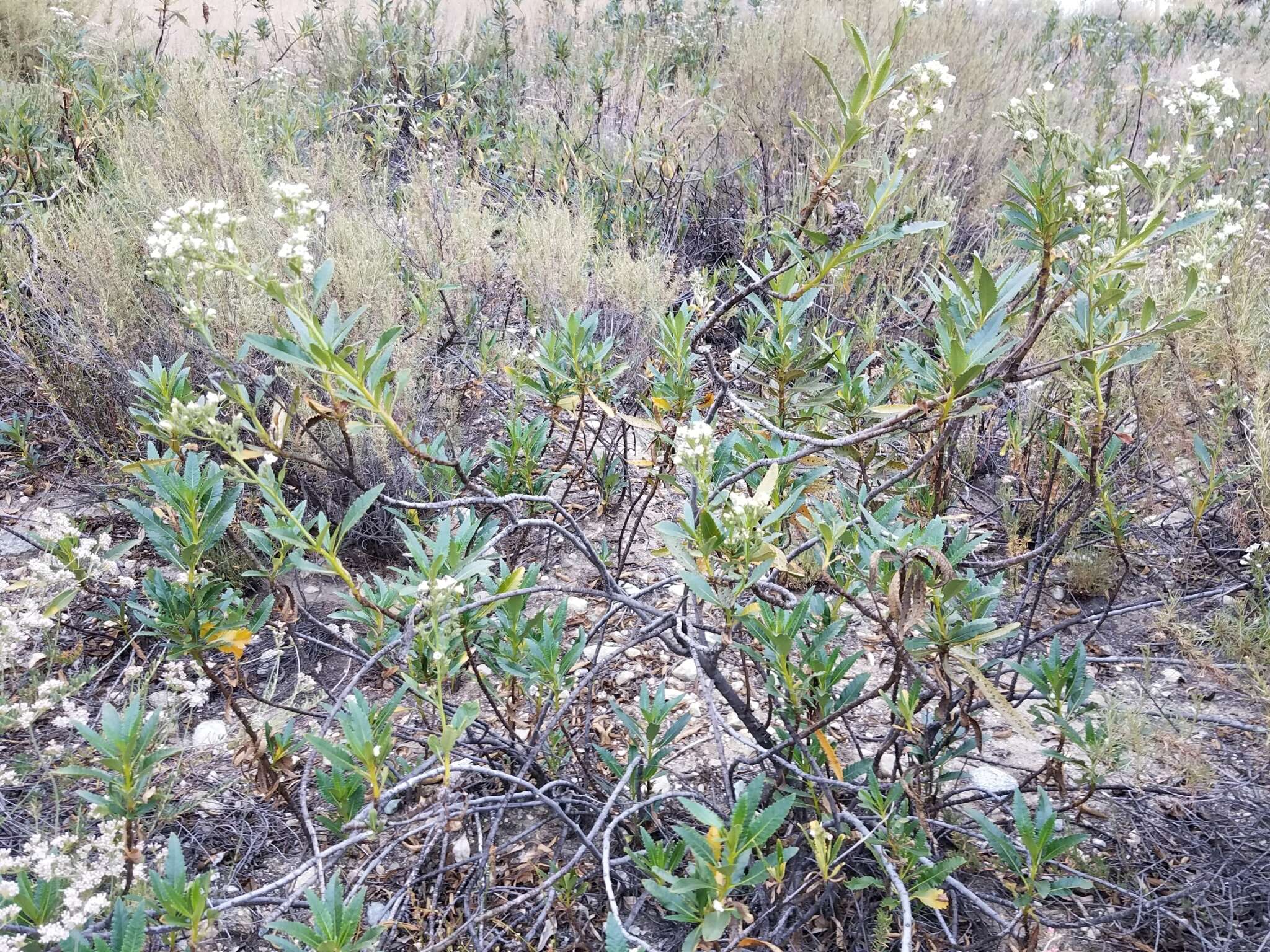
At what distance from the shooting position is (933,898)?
1.59m

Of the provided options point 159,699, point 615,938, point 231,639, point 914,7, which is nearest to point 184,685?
point 231,639

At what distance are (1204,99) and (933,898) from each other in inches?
66.5

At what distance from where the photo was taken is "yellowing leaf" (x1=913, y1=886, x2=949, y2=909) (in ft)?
5.13

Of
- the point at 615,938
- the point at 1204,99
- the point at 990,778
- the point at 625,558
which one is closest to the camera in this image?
the point at 615,938

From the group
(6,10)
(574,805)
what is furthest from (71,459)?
(6,10)

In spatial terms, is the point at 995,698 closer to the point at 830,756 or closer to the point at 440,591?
the point at 830,756

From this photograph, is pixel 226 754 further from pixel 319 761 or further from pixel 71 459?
pixel 71 459

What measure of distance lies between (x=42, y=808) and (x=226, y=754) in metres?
0.42

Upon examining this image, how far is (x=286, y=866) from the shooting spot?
2.04 meters

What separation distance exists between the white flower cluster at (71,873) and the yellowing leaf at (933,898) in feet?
4.71

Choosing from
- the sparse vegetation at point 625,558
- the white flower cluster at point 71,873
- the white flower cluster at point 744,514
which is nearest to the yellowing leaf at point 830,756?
the sparse vegetation at point 625,558

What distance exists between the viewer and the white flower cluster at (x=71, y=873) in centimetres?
137

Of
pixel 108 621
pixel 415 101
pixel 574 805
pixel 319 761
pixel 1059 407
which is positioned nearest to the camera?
pixel 574 805

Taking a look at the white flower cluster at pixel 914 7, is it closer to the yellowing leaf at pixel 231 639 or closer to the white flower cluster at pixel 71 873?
the yellowing leaf at pixel 231 639
